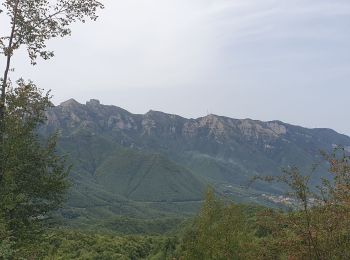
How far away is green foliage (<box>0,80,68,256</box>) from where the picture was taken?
23719 millimetres

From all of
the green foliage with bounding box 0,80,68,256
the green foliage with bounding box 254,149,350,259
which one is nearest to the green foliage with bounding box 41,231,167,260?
the green foliage with bounding box 0,80,68,256

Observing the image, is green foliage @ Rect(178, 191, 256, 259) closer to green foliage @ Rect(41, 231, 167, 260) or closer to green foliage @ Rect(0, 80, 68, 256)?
green foliage @ Rect(0, 80, 68, 256)

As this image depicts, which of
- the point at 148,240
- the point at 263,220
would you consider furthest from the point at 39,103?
the point at 148,240

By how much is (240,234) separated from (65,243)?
3897cm

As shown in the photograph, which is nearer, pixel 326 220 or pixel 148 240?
→ pixel 326 220

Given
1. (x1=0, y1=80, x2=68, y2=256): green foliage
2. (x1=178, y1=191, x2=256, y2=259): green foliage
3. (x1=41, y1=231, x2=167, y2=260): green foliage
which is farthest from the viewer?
(x1=41, y1=231, x2=167, y2=260): green foliage

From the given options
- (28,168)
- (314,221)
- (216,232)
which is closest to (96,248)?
(216,232)

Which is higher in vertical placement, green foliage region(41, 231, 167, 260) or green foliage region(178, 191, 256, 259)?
green foliage region(178, 191, 256, 259)

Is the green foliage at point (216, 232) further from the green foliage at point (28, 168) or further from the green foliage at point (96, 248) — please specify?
the green foliage at point (96, 248)

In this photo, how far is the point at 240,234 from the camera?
2738cm

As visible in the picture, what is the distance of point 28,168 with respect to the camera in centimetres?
2530

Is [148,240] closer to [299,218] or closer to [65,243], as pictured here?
[65,243]

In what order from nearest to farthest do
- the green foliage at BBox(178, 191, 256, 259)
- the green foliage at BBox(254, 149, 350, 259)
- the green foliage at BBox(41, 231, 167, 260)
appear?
the green foliage at BBox(254, 149, 350, 259), the green foliage at BBox(178, 191, 256, 259), the green foliage at BBox(41, 231, 167, 260)

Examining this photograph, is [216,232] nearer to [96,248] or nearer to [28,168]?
[28,168]
